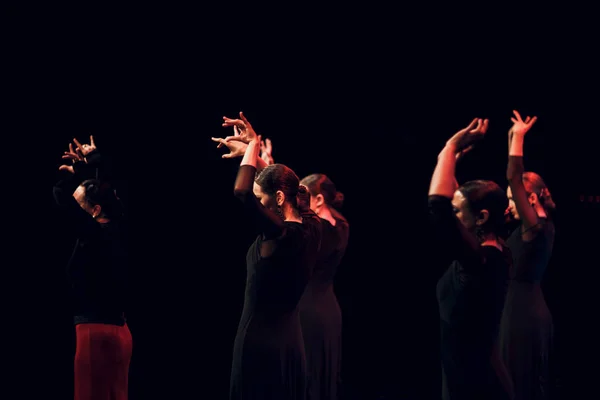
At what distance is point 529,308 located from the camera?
18.5ft

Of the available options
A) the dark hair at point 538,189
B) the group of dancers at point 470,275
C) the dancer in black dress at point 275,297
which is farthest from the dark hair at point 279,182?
the dark hair at point 538,189

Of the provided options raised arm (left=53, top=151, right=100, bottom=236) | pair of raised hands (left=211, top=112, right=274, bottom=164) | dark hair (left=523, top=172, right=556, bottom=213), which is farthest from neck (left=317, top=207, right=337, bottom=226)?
raised arm (left=53, top=151, right=100, bottom=236)

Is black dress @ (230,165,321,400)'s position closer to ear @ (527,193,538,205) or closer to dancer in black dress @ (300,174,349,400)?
dancer in black dress @ (300,174,349,400)

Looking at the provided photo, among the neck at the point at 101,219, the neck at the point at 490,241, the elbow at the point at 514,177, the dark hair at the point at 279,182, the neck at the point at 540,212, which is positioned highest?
the elbow at the point at 514,177

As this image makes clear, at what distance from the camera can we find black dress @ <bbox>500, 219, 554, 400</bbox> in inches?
219

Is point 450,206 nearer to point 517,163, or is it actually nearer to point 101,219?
point 517,163

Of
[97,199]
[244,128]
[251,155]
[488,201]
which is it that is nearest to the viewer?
[488,201]

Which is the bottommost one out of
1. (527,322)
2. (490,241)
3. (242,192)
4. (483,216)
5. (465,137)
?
(527,322)

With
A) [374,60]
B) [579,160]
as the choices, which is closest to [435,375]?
[579,160]

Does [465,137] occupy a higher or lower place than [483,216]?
higher

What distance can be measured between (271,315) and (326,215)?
1843 mm

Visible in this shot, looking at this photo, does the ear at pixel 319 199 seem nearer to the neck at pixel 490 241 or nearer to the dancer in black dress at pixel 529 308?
the dancer in black dress at pixel 529 308

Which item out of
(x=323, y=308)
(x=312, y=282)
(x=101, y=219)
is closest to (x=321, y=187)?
(x=312, y=282)

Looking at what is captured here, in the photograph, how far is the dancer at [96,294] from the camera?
485 cm
